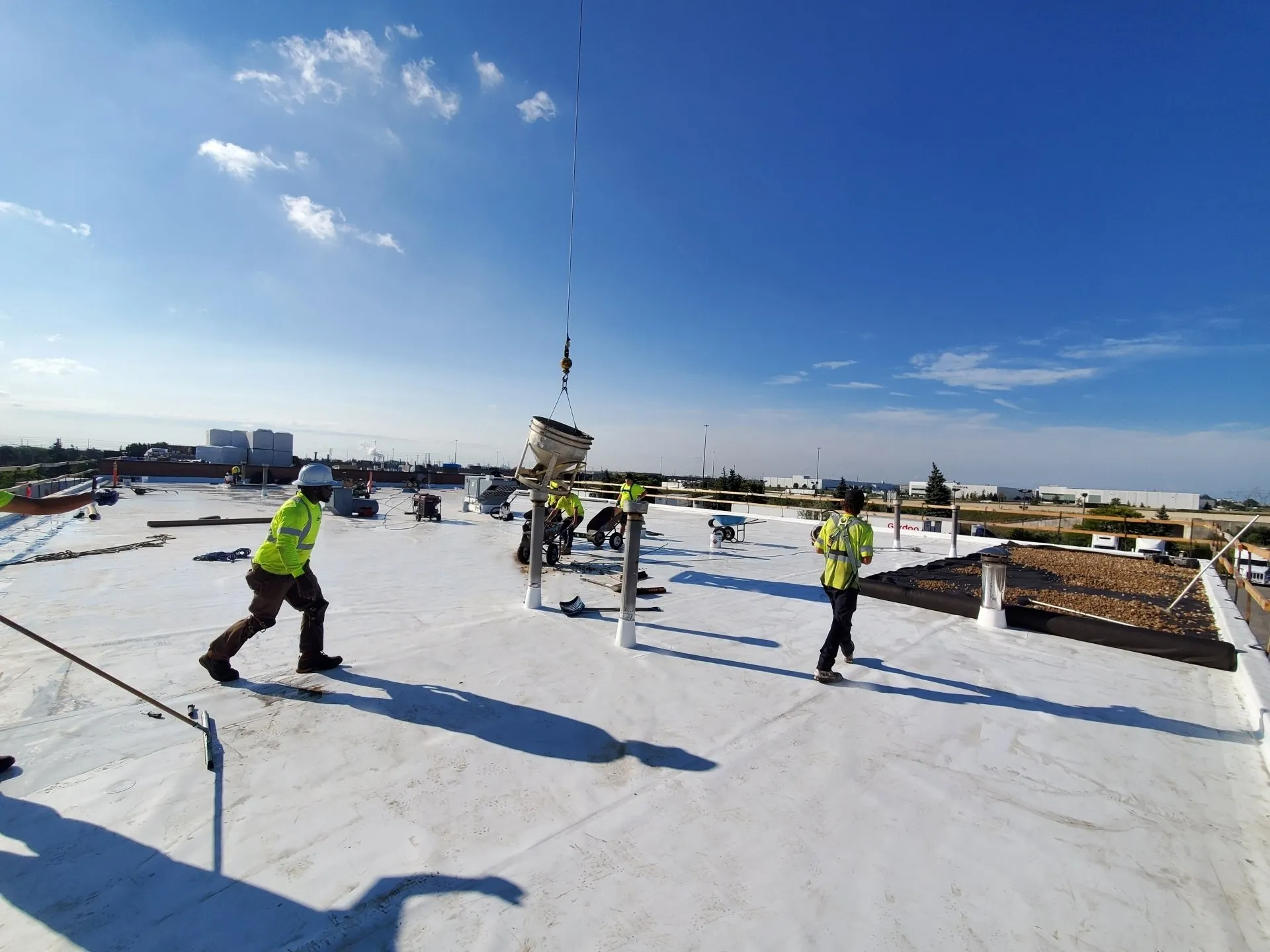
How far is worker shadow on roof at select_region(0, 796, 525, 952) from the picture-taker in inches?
69.2

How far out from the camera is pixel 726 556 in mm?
10445

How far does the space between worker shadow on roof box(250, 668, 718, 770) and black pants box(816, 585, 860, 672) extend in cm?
160

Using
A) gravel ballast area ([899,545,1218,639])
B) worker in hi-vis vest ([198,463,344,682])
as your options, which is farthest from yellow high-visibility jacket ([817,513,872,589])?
worker in hi-vis vest ([198,463,344,682])

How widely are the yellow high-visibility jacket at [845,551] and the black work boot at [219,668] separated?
444 centimetres

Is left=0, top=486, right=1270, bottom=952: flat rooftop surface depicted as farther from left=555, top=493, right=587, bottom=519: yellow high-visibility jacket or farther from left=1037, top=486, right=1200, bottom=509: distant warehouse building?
left=1037, top=486, right=1200, bottom=509: distant warehouse building

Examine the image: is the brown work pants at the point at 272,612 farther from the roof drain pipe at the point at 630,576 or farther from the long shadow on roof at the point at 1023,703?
the long shadow on roof at the point at 1023,703

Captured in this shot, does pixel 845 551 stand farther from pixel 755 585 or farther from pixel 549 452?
pixel 549 452

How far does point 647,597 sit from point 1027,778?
14.1 feet

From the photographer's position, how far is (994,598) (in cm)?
582

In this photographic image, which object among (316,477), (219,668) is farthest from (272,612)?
(316,477)

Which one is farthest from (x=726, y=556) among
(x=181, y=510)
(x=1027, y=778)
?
(x=181, y=510)

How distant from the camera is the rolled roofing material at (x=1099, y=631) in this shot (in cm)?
480

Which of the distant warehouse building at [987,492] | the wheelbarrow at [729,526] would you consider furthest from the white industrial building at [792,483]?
the wheelbarrow at [729,526]

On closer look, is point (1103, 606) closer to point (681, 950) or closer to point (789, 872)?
point (789, 872)
